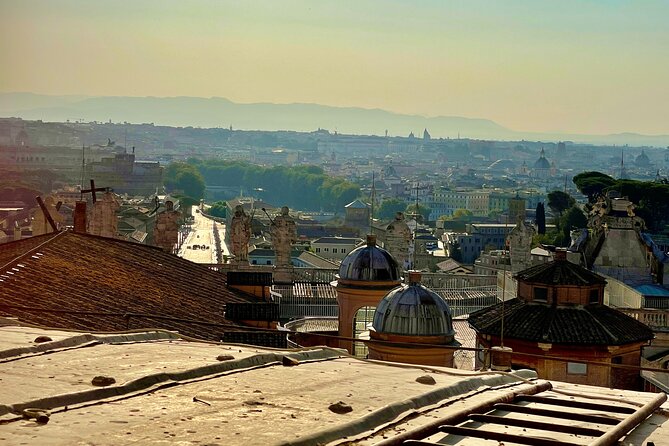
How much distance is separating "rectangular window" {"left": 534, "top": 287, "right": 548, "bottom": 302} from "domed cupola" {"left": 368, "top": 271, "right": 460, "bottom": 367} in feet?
14.4

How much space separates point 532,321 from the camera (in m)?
22.8

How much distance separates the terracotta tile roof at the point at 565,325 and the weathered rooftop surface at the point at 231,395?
1202 cm

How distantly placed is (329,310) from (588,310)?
27.9ft

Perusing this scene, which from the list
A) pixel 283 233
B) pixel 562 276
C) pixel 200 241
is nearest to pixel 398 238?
pixel 283 233

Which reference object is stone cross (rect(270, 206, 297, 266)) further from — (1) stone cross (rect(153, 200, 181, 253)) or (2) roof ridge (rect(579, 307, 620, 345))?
(2) roof ridge (rect(579, 307, 620, 345))

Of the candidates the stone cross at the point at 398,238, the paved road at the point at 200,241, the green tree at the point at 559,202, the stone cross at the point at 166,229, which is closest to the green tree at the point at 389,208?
the paved road at the point at 200,241

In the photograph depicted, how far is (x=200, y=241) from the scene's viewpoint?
11444cm

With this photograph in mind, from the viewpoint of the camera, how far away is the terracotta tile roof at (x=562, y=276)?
76.6 feet

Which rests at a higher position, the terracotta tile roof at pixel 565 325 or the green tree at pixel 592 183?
the terracotta tile roof at pixel 565 325

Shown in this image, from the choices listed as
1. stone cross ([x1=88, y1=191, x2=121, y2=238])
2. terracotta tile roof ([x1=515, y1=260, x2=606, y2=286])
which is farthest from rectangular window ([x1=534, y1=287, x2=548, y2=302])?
stone cross ([x1=88, y1=191, x2=121, y2=238])

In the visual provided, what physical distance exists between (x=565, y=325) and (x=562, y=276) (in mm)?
1119

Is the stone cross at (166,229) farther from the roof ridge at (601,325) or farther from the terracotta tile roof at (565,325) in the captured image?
the roof ridge at (601,325)

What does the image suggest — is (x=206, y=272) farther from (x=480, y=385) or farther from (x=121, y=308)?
(x=480, y=385)

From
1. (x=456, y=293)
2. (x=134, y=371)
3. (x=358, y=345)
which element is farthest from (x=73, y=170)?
(x=134, y=371)
